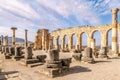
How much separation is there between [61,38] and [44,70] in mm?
29371

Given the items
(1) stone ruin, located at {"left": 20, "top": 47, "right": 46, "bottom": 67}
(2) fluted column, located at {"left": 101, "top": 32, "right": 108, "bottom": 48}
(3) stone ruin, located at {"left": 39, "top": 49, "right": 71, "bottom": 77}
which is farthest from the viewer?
(2) fluted column, located at {"left": 101, "top": 32, "right": 108, "bottom": 48}

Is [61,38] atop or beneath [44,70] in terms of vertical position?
atop

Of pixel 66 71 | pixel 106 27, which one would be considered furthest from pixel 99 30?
pixel 66 71

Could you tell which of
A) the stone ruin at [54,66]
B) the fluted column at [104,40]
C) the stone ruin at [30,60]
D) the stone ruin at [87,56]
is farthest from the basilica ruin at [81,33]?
→ the stone ruin at [54,66]

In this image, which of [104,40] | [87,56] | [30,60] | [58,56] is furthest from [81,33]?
[58,56]

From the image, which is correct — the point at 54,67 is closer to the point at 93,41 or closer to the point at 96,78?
the point at 96,78

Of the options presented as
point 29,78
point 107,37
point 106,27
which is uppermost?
point 106,27

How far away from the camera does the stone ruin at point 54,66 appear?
27.1 ft

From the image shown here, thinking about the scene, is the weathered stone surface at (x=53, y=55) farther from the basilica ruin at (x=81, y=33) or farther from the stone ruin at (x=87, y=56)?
the basilica ruin at (x=81, y=33)

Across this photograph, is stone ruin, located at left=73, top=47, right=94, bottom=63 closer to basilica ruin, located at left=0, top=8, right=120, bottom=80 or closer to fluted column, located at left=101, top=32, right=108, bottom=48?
basilica ruin, located at left=0, top=8, right=120, bottom=80

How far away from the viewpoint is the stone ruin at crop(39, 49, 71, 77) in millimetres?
8250

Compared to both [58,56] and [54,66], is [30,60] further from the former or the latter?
[54,66]

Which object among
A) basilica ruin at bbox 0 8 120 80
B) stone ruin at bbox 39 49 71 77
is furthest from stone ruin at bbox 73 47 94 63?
stone ruin at bbox 39 49 71 77

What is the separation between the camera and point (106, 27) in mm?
27984
